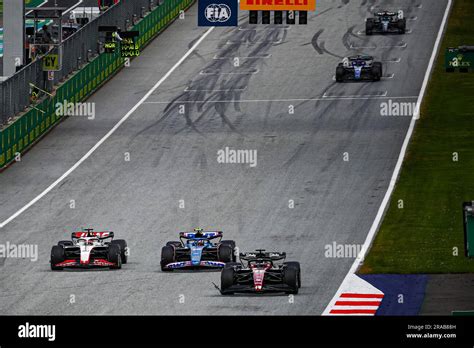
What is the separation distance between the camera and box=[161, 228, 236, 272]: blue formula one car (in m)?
30.9

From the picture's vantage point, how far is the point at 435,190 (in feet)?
141

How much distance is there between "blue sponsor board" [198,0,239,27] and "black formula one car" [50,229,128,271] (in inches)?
794

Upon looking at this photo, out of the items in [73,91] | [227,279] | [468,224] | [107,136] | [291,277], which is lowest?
[107,136]

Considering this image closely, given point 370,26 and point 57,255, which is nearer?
point 57,255

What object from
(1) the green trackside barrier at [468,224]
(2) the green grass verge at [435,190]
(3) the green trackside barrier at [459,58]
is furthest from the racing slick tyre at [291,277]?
(3) the green trackside barrier at [459,58]

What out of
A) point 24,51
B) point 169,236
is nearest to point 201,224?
point 169,236

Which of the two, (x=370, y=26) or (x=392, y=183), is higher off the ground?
(x=392, y=183)

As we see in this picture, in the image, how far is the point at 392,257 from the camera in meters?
33.1

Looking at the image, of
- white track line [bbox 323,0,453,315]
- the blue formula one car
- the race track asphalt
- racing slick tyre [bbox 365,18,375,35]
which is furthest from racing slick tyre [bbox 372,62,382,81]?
the blue formula one car

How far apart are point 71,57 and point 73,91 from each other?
2973mm

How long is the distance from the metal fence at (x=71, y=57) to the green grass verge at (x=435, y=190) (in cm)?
1574

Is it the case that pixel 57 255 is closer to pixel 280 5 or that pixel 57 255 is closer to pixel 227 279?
pixel 227 279

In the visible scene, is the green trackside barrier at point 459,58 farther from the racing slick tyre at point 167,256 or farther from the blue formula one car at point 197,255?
the racing slick tyre at point 167,256

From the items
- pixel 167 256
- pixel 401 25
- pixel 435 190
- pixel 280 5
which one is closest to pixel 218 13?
pixel 280 5
